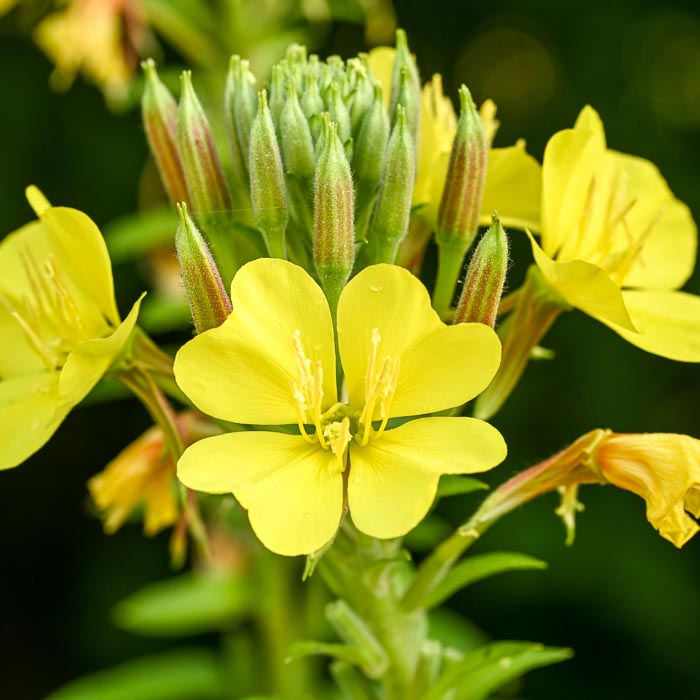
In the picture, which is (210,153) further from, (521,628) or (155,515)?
(521,628)

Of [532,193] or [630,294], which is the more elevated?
[532,193]

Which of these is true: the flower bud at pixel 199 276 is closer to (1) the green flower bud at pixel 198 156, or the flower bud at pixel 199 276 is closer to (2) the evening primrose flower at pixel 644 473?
(1) the green flower bud at pixel 198 156

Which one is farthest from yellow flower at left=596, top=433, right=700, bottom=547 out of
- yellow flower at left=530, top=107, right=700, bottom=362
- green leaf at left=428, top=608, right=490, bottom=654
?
green leaf at left=428, top=608, right=490, bottom=654

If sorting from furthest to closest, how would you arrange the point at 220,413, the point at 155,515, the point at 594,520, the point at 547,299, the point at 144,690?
the point at 594,520 < the point at 144,690 < the point at 155,515 < the point at 547,299 < the point at 220,413

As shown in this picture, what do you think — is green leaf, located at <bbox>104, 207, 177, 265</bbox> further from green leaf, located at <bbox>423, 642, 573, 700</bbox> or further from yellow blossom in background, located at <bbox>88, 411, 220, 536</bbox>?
green leaf, located at <bbox>423, 642, 573, 700</bbox>

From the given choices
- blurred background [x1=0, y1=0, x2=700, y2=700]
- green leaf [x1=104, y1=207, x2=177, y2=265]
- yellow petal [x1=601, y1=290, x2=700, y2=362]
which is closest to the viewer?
yellow petal [x1=601, y1=290, x2=700, y2=362]

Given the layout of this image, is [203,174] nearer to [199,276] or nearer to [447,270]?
[199,276]

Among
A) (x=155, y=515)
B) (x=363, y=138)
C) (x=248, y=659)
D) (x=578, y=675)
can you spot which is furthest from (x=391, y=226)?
(x=578, y=675)

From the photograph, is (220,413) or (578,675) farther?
(578,675)

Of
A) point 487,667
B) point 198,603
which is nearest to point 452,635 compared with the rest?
point 198,603
